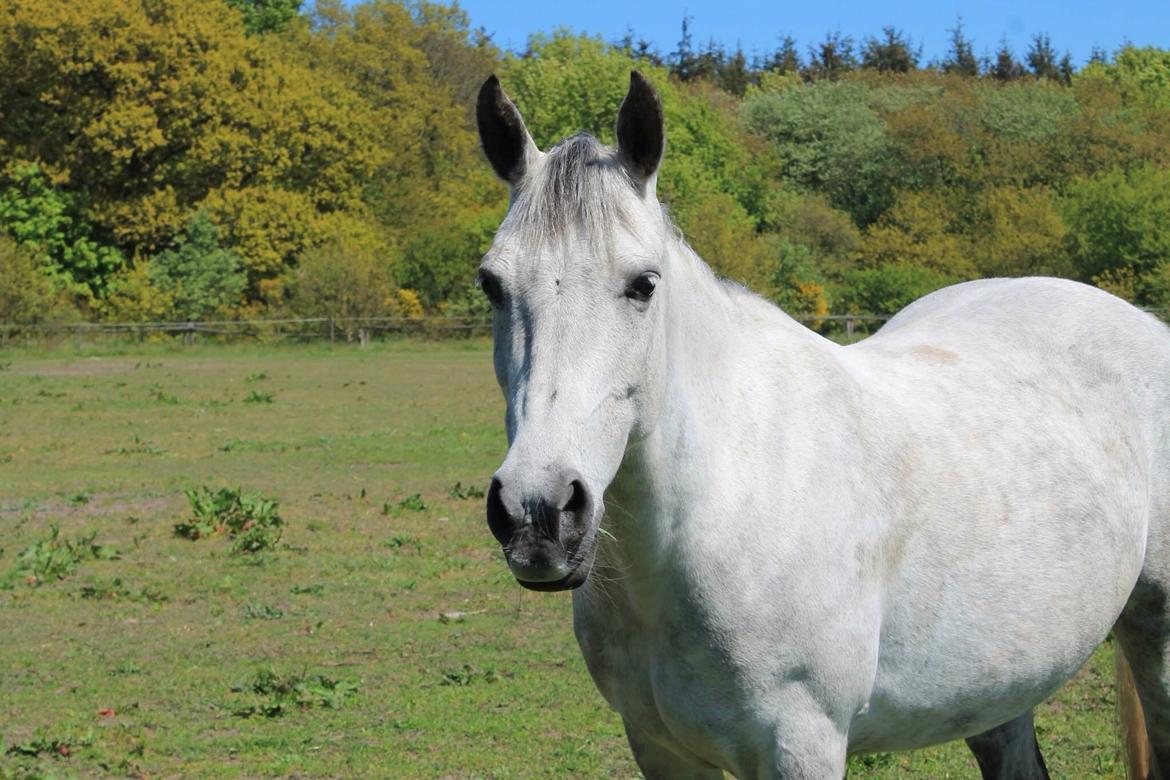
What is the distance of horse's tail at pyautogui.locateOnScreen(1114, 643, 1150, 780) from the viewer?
423cm

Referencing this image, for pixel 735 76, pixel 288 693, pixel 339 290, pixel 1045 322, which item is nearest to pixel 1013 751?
pixel 1045 322

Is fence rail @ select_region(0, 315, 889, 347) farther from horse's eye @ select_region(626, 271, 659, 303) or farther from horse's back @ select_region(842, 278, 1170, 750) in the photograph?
horse's eye @ select_region(626, 271, 659, 303)

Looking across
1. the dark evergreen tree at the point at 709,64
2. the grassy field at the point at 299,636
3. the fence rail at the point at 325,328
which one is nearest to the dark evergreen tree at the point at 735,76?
the dark evergreen tree at the point at 709,64

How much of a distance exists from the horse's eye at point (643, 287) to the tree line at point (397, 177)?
27.9m

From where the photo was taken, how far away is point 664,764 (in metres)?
3.35

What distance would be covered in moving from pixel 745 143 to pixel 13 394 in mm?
38668

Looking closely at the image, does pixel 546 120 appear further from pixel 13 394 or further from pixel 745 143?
pixel 13 394

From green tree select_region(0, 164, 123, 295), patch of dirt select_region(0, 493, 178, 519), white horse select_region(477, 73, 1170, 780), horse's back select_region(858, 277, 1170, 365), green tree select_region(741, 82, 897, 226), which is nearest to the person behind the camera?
white horse select_region(477, 73, 1170, 780)

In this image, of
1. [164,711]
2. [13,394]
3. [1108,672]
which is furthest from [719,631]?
[13,394]

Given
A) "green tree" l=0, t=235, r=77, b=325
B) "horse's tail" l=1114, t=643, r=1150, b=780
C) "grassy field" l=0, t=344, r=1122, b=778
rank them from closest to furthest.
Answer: "horse's tail" l=1114, t=643, r=1150, b=780 < "grassy field" l=0, t=344, r=1122, b=778 < "green tree" l=0, t=235, r=77, b=325

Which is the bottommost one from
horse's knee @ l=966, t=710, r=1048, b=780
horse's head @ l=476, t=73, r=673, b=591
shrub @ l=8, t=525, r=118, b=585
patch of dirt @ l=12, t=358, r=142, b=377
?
patch of dirt @ l=12, t=358, r=142, b=377

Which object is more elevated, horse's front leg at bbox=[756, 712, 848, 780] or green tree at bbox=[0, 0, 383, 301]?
green tree at bbox=[0, 0, 383, 301]

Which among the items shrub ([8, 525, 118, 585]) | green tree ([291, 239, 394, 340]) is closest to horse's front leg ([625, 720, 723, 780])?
shrub ([8, 525, 118, 585])

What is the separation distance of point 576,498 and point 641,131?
2.70ft
